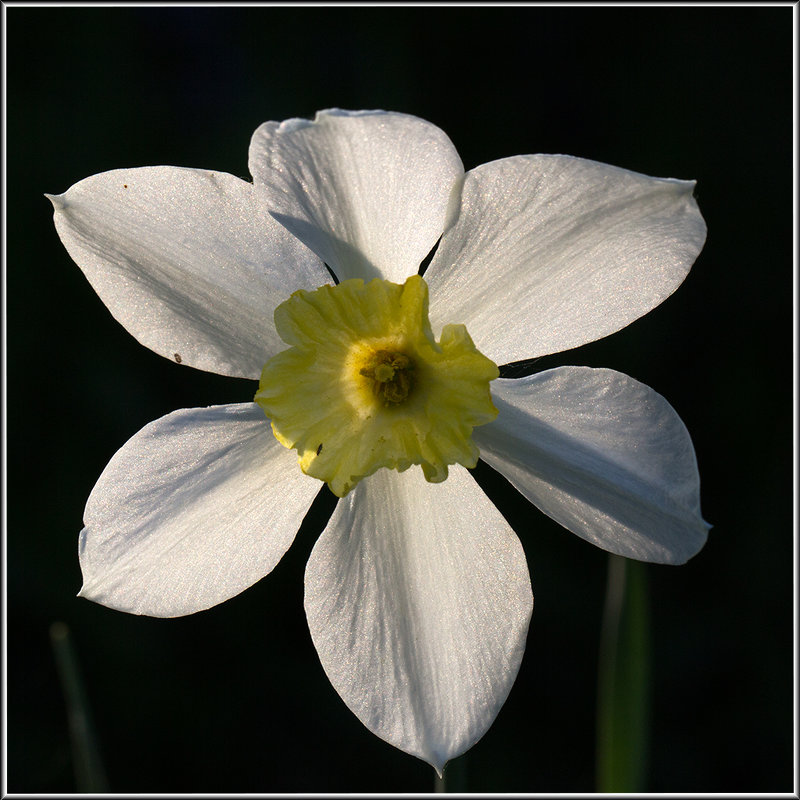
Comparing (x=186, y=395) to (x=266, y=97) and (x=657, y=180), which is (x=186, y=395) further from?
(x=657, y=180)

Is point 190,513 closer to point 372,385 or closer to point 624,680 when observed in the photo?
point 372,385

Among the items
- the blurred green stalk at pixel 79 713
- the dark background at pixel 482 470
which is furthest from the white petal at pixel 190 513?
the dark background at pixel 482 470

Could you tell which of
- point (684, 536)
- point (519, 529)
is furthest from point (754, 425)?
point (684, 536)

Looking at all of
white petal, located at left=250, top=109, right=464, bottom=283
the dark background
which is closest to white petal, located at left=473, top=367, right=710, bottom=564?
white petal, located at left=250, top=109, right=464, bottom=283

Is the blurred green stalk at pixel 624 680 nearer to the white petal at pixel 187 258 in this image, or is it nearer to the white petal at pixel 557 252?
the white petal at pixel 557 252

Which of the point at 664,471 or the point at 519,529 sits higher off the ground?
the point at 664,471

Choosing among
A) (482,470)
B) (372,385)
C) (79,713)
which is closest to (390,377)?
(372,385)
